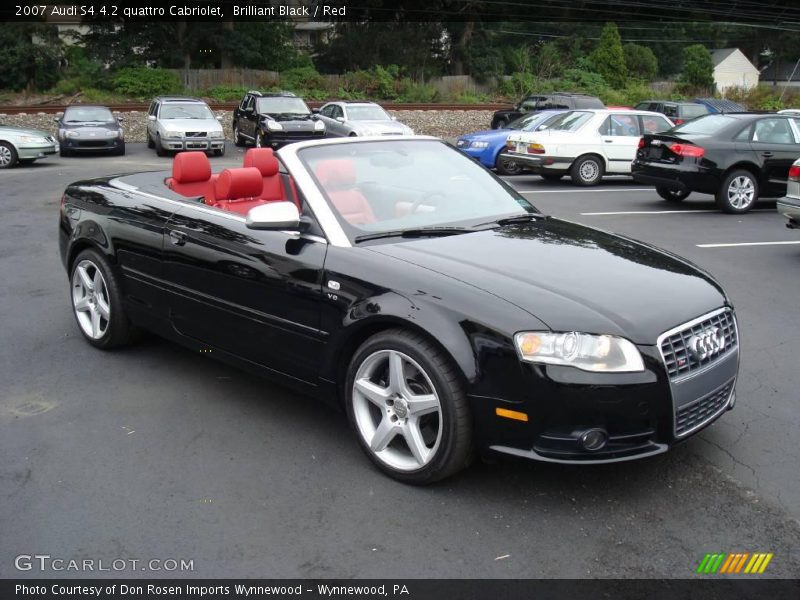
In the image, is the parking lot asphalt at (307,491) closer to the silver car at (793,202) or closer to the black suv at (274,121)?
the silver car at (793,202)

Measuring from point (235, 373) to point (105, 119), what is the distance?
19799mm

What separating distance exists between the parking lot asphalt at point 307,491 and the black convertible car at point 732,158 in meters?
7.35

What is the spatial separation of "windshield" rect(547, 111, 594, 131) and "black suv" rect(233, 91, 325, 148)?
6974 mm

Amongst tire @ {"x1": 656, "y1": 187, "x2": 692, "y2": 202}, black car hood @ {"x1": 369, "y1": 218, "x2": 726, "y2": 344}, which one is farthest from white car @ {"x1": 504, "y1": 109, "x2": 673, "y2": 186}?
black car hood @ {"x1": 369, "y1": 218, "x2": 726, "y2": 344}

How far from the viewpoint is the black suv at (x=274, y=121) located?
22797 mm

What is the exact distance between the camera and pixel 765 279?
7980 millimetres

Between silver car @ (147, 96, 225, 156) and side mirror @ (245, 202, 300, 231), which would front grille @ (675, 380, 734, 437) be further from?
silver car @ (147, 96, 225, 156)

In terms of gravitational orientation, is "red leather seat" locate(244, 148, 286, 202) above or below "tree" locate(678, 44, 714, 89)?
below

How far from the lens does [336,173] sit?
4.48 meters

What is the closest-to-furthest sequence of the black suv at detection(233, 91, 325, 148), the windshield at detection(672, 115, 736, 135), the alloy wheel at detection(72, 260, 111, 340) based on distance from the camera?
the alloy wheel at detection(72, 260, 111, 340), the windshield at detection(672, 115, 736, 135), the black suv at detection(233, 91, 325, 148)

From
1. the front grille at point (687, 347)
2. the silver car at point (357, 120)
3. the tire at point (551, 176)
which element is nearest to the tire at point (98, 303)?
the front grille at point (687, 347)

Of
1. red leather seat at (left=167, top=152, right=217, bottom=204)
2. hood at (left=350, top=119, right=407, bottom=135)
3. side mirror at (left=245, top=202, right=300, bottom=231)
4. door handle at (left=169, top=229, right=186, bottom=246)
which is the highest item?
side mirror at (left=245, top=202, right=300, bottom=231)

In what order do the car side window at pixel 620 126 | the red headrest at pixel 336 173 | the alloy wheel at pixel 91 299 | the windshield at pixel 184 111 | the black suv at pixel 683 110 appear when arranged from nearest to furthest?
the red headrest at pixel 336 173, the alloy wheel at pixel 91 299, the car side window at pixel 620 126, the windshield at pixel 184 111, the black suv at pixel 683 110

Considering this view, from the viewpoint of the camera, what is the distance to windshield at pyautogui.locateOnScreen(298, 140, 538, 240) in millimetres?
4352
